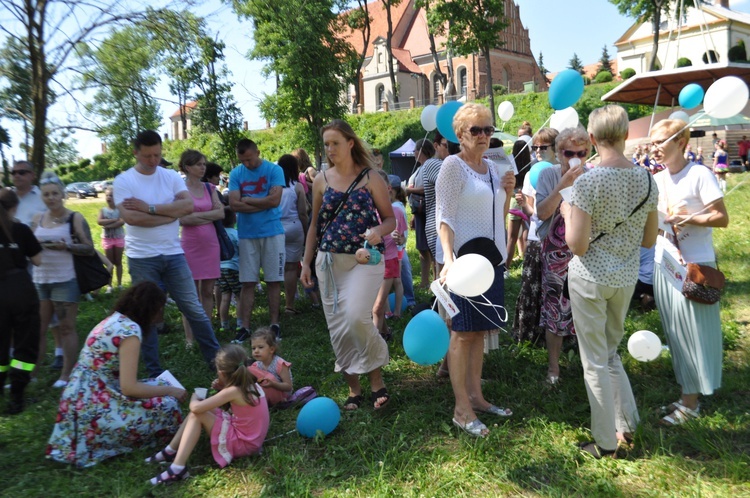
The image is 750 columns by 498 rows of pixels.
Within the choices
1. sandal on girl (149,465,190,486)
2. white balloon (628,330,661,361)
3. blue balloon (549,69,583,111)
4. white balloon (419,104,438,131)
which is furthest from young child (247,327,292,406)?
white balloon (419,104,438,131)

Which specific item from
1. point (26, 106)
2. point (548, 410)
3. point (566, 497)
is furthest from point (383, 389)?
point (26, 106)

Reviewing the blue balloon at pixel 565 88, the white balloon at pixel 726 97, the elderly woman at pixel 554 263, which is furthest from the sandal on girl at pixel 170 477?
the blue balloon at pixel 565 88

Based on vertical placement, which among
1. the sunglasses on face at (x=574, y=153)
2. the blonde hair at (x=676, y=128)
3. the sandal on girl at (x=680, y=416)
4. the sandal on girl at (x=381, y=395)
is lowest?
the sandal on girl at (x=680, y=416)

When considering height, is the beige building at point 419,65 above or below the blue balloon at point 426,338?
above

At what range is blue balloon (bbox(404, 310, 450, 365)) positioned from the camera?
314 centimetres

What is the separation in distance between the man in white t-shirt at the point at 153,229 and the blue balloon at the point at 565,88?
3.24 m

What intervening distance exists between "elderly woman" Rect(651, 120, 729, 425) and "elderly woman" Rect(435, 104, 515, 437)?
38.7 inches

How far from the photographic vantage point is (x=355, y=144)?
3771mm

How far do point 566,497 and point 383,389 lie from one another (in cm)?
148

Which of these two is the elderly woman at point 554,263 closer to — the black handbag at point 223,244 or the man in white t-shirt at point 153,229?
the man in white t-shirt at point 153,229

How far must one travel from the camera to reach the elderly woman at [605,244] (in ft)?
9.14

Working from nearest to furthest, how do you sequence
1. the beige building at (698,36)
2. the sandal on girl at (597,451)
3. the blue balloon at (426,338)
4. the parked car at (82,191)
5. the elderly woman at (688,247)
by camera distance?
1. the sandal on girl at (597,451)
2. the blue balloon at (426,338)
3. the elderly woman at (688,247)
4. the beige building at (698,36)
5. the parked car at (82,191)

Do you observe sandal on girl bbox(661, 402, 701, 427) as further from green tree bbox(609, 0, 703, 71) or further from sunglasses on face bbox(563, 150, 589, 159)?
green tree bbox(609, 0, 703, 71)

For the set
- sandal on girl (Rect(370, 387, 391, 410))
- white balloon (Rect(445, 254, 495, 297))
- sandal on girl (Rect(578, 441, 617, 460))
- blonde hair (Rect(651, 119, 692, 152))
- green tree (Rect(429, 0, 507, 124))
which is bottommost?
sandal on girl (Rect(578, 441, 617, 460))
